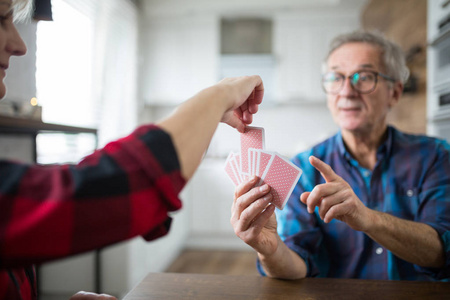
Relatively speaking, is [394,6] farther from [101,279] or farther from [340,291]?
[101,279]

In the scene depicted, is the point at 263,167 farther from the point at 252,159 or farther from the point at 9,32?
the point at 9,32

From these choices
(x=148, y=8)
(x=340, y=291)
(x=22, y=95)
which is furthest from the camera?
(x=148, y=8)

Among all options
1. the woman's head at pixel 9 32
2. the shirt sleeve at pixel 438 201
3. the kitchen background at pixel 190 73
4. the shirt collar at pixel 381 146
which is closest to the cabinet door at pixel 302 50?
the kitchen background at pixel 190 73

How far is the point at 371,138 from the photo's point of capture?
1.46m

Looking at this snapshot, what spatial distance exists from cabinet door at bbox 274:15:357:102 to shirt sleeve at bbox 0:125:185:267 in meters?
4.13

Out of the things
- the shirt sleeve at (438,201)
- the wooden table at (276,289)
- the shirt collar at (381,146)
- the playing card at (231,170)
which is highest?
the shirt collar at (381,146)

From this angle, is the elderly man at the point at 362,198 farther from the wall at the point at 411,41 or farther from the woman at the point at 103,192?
the wall at the point at 411,41

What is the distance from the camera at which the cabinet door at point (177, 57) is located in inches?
177

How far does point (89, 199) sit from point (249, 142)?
64 centimetres

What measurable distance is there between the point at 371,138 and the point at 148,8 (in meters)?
3.83

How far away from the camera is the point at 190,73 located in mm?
4555

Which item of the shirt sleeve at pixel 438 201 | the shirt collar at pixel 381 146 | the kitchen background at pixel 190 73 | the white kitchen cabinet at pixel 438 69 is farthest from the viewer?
the kitchen background at pixel 190 73

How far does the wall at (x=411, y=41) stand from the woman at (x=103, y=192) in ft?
8.32

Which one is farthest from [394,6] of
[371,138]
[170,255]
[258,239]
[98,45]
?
[170,255]
